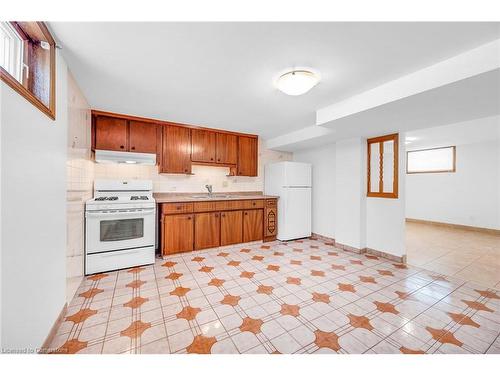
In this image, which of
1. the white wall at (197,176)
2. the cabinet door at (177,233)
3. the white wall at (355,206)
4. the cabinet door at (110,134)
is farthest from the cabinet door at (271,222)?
the cabinet door at (110,134)

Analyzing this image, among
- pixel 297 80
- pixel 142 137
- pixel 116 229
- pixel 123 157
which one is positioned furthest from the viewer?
pixel 142 137

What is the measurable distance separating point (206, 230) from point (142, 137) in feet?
5.89

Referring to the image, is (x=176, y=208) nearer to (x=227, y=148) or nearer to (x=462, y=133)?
(x=227, y=148)

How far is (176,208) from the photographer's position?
125 inches

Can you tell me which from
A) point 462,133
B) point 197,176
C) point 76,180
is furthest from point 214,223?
point 462,133

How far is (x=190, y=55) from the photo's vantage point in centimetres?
166

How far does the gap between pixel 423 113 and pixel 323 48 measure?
1521 mm

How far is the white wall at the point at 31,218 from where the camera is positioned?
3.34ft

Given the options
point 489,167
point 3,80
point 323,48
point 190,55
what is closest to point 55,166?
point 3,80

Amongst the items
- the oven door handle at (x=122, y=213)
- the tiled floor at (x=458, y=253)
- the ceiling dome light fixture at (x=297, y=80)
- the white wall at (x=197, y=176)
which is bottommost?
the tiled floor at (x=458, y=253)

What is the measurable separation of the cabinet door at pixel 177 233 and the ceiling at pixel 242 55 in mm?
1667

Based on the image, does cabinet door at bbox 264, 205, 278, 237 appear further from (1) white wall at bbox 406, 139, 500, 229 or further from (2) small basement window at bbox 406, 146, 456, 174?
(2) small basement window at bbox 406, 146, 456, 174

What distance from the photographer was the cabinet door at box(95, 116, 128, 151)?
3.01 metres

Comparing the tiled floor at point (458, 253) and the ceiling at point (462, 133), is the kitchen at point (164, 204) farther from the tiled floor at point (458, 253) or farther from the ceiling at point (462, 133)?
the ceiling at point (462, 133)
